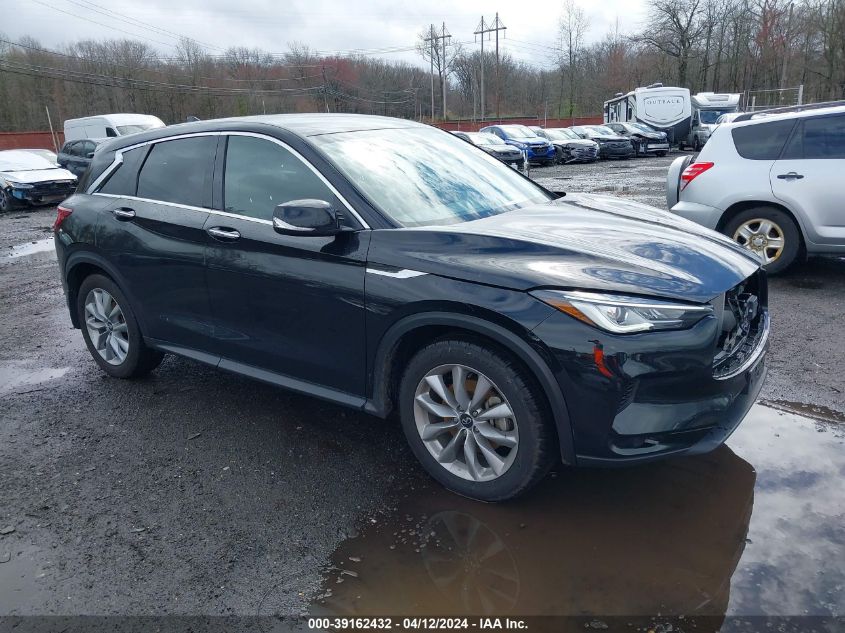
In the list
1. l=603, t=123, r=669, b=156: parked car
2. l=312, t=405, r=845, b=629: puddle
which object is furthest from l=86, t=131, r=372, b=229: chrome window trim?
l=603, t=123, r=669, b=156: parked car

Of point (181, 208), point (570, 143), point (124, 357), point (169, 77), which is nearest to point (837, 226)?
point (181, 208)

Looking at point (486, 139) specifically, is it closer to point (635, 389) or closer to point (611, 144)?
point (611, 144)

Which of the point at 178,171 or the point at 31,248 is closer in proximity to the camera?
the point at 178,171

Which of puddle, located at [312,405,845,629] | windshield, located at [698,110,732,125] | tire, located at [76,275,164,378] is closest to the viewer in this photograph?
puddle, located at [312,405,845,629]

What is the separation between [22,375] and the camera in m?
5.14

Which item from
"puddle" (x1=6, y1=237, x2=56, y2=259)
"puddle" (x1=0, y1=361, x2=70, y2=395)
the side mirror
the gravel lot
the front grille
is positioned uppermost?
the side mirror

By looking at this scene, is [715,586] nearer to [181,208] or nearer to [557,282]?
[557,282]

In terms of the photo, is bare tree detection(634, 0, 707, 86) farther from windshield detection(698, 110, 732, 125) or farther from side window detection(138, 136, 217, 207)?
side window detection(138, 136, 217, 207)

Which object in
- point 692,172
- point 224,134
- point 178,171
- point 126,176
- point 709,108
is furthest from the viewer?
point 709,108

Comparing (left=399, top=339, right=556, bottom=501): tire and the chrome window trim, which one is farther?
the chrome window trim

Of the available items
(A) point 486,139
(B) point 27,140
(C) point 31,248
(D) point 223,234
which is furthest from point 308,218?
(B) point 27,140

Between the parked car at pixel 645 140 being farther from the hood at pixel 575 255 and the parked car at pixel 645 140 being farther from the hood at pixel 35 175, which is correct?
the hood at pixel 575 255

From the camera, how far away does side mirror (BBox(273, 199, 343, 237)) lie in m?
3.15

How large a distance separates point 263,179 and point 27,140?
1618 inches
